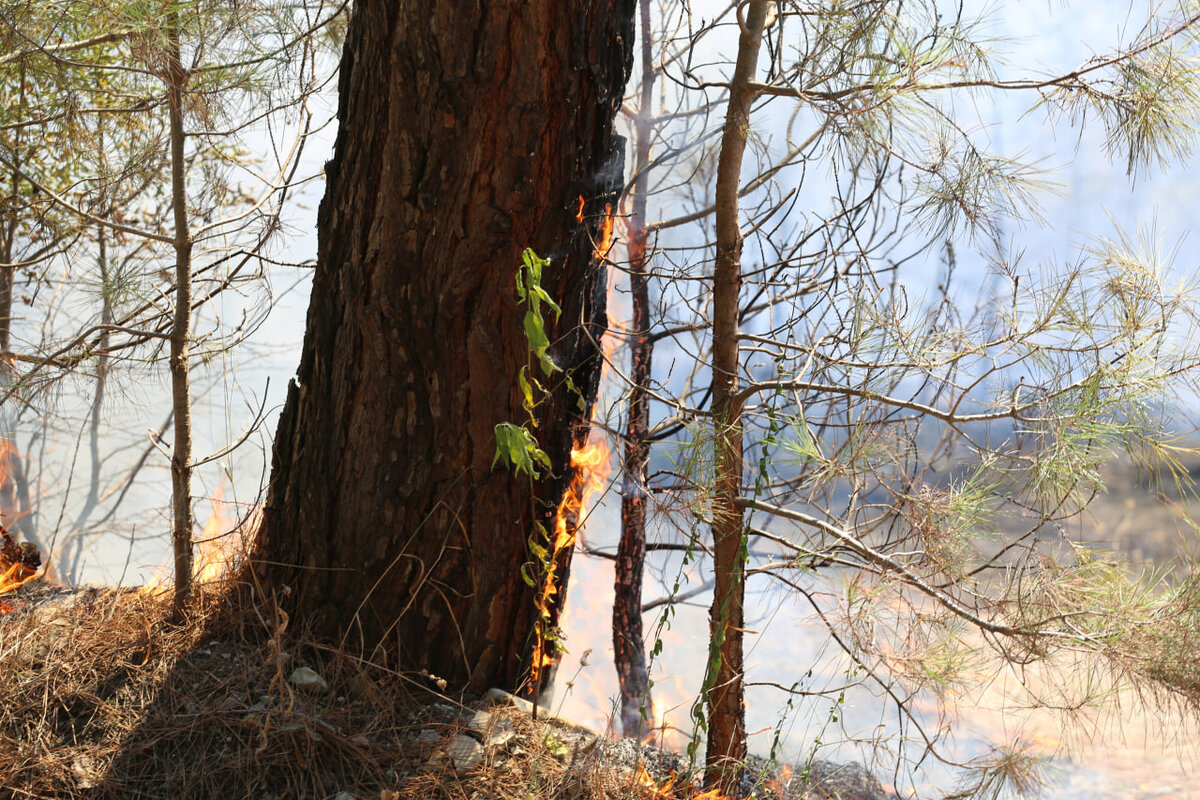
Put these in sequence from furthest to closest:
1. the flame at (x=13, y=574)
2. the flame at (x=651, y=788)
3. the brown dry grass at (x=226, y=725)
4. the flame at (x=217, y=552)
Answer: the flame at (x=13, y=574)
the flame at (x=217, y=552)
the flame at (x=651, y=788)
the brown dry grass at (x=226, y=725)

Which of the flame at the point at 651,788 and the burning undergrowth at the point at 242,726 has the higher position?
the burning undergrowth at the point at 242,726

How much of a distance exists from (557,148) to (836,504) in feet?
3.75

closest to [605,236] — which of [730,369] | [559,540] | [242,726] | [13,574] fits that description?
[730,369]

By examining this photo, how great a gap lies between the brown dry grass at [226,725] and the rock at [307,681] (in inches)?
Answer: 0.5

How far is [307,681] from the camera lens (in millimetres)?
1172

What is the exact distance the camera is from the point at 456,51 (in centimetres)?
114

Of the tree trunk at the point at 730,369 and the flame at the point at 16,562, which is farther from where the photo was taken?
the flame at the point at 16,562

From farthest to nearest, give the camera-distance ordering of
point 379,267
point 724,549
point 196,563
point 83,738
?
point 196,563 → point 724,549 → point 379,267 → point 83,738

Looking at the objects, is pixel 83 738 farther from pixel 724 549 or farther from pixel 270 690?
pixel 724 549

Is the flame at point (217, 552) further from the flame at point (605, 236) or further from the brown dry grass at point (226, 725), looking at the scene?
the flame at point (605, 236)

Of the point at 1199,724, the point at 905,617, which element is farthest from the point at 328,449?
the point at 1199,724

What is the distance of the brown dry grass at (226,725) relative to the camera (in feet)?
3.44

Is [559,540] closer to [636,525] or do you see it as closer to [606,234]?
→ [606,234]

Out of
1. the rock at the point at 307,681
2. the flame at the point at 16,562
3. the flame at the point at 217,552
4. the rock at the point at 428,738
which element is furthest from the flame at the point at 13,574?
the rock at the point at 428,738
